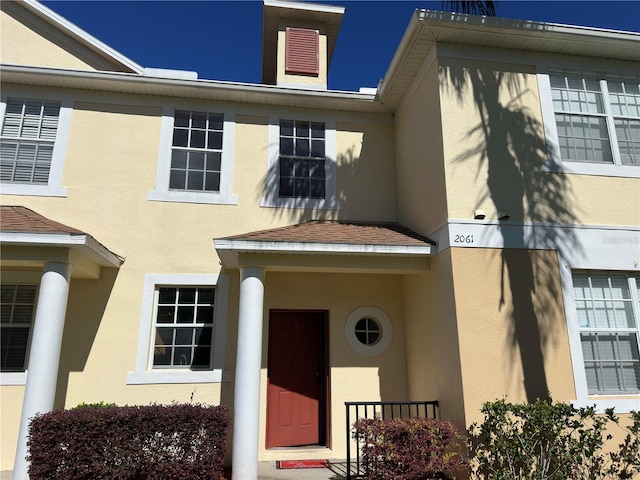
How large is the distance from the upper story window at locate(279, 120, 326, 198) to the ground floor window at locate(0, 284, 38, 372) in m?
4.77

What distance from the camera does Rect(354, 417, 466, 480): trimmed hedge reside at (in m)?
5.61

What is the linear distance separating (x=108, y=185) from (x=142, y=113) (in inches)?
62.1

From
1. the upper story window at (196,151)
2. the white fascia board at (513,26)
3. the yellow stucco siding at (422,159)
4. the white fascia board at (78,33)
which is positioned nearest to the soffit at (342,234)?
the yellow stucco siding at (422,159)

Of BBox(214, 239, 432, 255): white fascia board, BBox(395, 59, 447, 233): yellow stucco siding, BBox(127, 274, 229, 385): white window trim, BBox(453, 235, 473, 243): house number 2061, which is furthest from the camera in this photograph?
BBox(127, 274, 229, 385): white window trim

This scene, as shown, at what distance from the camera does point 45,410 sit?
607 centimetres

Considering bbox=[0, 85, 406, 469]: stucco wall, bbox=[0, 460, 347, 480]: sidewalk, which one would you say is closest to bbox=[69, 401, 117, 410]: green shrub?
bbox=[0, 85, 406, 469]: stucco wall

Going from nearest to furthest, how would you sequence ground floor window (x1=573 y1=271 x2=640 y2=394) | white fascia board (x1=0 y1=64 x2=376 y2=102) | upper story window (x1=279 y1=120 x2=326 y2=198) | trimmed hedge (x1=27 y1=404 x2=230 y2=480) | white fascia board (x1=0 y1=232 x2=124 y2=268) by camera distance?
trimmed hedge (x1=27 y1=404 x2=230 y2=480) < white fascia board (x1=0 y1=232 x2=124 y2=268) < ground floor window (x1=573 y1=271 x2=640 y2=394) < white fascia board (x1=0 y1=64 x2=376 y2=102) < upper story window (x1=279 y1=120 x2=326 y2=198)

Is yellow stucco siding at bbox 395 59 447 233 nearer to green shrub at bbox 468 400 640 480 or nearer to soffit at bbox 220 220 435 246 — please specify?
soffit at bbox 220 220 435 246

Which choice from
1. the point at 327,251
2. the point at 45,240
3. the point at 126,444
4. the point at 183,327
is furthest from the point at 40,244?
the point at 327,251

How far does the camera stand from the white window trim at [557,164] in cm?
714

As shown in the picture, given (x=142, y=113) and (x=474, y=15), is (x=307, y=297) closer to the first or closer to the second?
(x=142, y=113)

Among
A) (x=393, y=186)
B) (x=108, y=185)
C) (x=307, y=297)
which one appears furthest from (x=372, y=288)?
(x=108, y=185)

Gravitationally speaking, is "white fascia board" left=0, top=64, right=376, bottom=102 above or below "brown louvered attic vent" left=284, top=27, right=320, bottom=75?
below

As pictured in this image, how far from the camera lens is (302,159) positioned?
29.3ft
